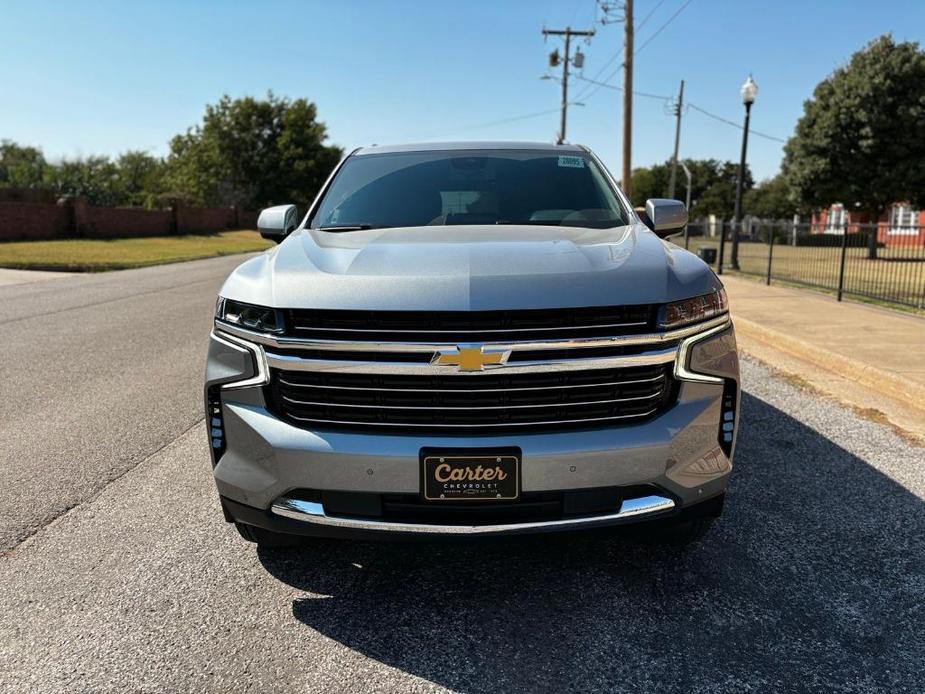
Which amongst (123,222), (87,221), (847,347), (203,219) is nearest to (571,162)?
(847,347)

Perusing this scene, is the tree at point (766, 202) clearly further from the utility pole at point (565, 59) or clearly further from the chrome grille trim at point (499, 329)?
the chrome grille trim at point (499, 329)

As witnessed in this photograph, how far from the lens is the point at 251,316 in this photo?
270cm

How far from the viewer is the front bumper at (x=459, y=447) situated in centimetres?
249

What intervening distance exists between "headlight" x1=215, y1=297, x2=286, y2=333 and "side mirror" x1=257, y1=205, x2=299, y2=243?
4.17 ft

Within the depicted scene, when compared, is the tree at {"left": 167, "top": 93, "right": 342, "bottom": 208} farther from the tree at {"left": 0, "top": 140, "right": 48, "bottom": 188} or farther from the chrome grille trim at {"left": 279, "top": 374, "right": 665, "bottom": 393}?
the chrome grille trim at {"left": 279, "top": 374, "right": 665, "bottom": 393}

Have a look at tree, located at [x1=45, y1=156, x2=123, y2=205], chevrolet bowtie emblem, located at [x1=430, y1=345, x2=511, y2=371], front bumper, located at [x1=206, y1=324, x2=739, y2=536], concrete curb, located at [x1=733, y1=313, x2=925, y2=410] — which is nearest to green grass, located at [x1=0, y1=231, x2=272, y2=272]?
concrete curb, located at [x1=733, y1=313, x2=925, y2=410]

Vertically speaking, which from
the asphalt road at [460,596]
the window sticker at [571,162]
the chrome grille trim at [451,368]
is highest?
the window sticker at [571,162]

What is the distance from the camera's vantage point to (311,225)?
3.87 m

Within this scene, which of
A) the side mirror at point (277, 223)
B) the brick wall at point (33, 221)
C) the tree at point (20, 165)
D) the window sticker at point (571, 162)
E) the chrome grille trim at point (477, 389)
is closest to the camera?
the chrome grille trim at point (477, 389)

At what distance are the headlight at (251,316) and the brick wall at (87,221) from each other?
28388 millimetres

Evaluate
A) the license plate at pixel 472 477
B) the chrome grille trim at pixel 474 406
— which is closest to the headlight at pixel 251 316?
the chrome grille trim at pixel 474 406

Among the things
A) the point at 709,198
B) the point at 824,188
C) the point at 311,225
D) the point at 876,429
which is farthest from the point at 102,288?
the point at 709,198

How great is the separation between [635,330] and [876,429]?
12.0 feet

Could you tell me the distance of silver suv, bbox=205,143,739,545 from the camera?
249 centimetres
